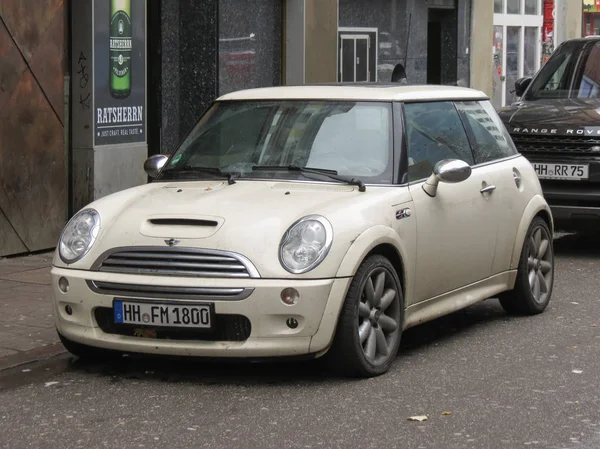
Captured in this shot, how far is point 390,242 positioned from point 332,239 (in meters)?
0.50

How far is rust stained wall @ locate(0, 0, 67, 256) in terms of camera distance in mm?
11516

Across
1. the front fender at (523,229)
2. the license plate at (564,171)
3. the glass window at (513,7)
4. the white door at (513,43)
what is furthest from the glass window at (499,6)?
the front fender at (523,229)

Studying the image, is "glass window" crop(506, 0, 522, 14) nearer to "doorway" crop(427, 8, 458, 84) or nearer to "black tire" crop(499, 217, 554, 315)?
"doorway" crop(427, 8, 458, 84)

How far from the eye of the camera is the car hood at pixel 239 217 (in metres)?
6.67

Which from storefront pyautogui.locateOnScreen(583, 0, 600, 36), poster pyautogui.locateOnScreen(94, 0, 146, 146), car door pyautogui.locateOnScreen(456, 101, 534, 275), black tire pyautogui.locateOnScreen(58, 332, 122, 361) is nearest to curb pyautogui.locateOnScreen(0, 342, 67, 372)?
black tire pyautogui.locateOnScreen(58, 332, 122, 361)

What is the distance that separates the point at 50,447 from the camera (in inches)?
225

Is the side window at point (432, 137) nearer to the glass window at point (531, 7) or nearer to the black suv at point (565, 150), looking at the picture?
the black suv at point (565, 150)

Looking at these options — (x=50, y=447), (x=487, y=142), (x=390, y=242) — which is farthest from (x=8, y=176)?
(x=50, y=447)

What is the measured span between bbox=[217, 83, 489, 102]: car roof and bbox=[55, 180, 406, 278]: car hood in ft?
2.36

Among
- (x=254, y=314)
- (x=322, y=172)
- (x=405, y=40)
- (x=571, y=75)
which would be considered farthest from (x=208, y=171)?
(x=405, y=40)

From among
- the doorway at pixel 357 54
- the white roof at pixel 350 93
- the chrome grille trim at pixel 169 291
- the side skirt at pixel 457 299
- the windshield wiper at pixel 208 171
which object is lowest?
the side skirt at pixel 457 299

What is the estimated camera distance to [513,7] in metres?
25.7

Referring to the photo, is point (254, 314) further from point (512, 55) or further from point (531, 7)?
point (531, 7)

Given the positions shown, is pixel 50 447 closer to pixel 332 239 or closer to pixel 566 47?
pixel 332 239
